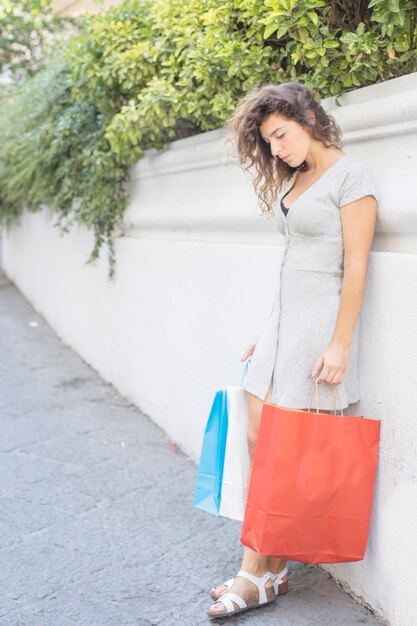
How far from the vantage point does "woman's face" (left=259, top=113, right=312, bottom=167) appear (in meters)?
2.50

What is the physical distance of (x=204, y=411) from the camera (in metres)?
4.00

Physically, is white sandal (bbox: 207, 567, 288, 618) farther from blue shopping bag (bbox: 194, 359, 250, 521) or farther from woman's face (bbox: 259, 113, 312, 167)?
woman's face (bbox: 259, 113, 312, 167)

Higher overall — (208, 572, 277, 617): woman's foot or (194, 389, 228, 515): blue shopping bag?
(194, 389, 228, 515): blue shopping bag

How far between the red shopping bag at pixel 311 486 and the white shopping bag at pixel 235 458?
252 millimetres

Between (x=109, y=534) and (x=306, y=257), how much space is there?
62.4 inches

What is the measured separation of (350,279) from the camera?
7.86 feet

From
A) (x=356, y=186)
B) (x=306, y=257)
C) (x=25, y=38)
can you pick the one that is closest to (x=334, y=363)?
(x=306, y=257)

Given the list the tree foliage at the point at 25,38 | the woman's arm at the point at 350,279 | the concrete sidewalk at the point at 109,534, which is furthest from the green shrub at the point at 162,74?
the tree foliage at the point at 25,38

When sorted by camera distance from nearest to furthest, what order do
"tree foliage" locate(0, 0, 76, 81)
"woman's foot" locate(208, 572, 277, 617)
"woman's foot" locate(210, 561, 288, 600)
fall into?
"woman's foot" locate(208, 572, 277, 617) → "woman's foot" locate(210, 561, 288, 600) → "tree foliage" locate(0, 0, 76, 81)

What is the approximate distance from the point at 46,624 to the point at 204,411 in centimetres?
163

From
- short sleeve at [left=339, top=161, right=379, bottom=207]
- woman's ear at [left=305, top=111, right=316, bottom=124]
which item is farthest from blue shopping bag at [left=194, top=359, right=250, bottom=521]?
woman's ear at [left=305, top=111, right=316, bottom=124]

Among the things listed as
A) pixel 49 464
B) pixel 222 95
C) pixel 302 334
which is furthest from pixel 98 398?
pixel 302 334

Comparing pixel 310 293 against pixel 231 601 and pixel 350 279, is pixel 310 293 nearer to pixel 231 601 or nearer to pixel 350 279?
pixel 350 279

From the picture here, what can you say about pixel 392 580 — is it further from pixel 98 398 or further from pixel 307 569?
pixel 98 398
